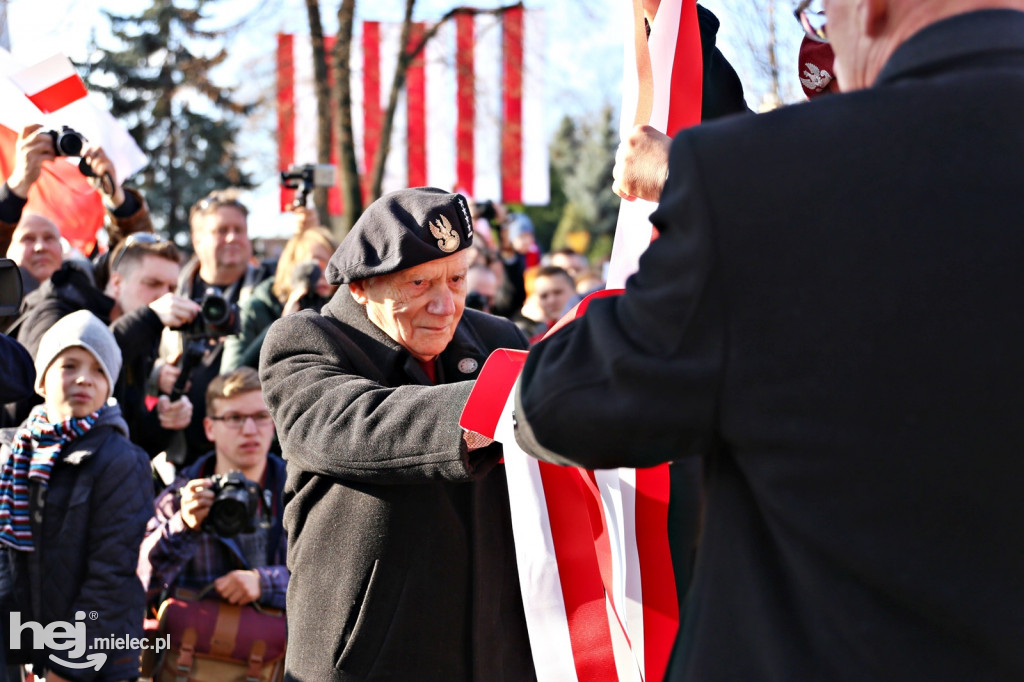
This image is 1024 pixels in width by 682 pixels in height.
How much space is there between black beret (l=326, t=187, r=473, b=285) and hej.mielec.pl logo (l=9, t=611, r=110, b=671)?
7.12 ft

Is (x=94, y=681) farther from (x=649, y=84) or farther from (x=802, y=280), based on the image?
(x=802, y=280)

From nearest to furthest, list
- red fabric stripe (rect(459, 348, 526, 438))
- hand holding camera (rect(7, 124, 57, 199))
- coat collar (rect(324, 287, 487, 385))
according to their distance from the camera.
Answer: red fabric stripe (rect(459, 348, 526, 438)) → coat collar (rect(324, 287, 487, 385)) → hand holding camera (rect(7, 124, 57, 199))

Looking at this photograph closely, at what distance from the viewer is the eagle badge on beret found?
2.70 metres

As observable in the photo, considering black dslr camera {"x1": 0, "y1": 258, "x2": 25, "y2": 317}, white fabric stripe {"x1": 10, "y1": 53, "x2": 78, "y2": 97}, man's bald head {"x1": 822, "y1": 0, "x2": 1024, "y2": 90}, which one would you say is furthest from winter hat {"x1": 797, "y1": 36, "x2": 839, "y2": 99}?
white fabric stripe {"x1": 10, "y1": 53, "x2": 78, "y2": 97}

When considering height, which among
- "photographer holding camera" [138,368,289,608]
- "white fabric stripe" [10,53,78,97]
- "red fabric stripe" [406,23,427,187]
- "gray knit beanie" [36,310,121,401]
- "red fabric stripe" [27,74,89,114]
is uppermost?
"red fabric stripe" [406,23,427,187]

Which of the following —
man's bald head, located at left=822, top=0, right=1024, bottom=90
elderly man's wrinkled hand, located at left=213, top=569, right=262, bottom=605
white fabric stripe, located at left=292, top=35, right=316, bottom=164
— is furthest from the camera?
white fabric stripe, located at left=292, top=35, right=316, bottom=164

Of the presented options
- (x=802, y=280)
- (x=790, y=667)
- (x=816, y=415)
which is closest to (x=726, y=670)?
(x=790, y=667)

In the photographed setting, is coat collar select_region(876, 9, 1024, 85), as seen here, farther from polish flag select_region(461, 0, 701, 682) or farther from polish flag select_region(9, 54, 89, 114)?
polish flag select_region(9, 54, 89, 114)

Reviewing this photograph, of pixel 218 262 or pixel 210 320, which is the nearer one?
pixel 210 320

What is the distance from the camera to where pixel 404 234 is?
2.66m

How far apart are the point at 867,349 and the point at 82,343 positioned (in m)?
3.82

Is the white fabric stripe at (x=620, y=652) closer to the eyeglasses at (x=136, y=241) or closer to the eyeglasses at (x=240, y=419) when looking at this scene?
the eyeglasses at (x=240, y=419)

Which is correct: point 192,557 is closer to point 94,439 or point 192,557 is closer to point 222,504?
point 222,504

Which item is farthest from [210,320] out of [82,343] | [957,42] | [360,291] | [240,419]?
[957,42]
